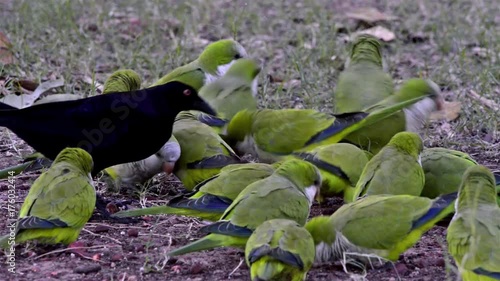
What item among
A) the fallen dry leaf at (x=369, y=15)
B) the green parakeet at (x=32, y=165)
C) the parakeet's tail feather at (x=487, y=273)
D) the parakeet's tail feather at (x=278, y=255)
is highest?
the parakeet's tail feather at (x=278, y=255)

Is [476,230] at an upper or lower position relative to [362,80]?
upper

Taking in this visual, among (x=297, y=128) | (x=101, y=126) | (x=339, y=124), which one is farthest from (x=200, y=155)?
(x=339, y=124)

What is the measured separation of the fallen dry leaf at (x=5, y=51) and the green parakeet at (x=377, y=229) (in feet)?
12.4

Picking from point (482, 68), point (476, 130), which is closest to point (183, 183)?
point (476, 130)

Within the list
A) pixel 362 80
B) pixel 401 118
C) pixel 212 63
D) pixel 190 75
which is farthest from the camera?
pixel 212 63

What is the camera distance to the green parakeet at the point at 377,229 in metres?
4.23

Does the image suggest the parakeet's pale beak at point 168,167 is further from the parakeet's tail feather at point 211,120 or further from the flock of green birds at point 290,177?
the parakeet's tail feather at point 211,120

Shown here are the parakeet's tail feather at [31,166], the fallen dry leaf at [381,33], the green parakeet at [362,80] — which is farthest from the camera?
the fallen dry leaf at [381,33]

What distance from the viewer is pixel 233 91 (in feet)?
22.1

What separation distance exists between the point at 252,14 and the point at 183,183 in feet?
13.0

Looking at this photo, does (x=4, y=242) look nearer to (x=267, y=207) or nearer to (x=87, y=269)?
(x=87, y=269)

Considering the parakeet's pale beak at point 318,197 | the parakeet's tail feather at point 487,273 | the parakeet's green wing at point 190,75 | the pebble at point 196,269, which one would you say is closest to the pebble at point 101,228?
the pebble at point 196,269

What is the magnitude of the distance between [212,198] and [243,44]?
159 inches

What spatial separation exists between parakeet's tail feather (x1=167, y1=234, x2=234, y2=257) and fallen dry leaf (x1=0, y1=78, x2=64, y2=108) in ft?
9.70
